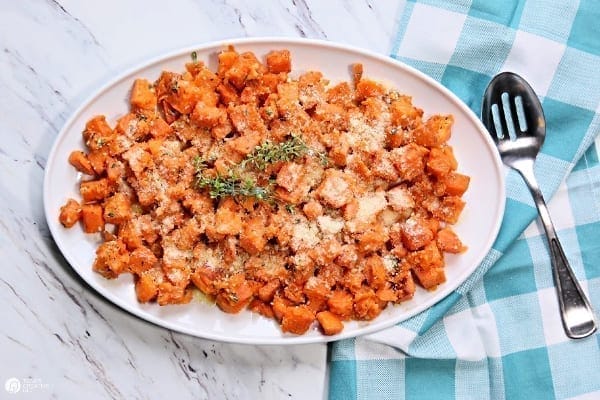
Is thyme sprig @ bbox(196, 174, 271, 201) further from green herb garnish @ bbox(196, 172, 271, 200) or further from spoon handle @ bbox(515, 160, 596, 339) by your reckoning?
spoon handle @ bbox(515, 160, 596, 339)

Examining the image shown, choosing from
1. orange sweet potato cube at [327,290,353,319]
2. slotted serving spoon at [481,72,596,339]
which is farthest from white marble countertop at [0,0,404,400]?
slotted serving spoon at [481,72,596,339]

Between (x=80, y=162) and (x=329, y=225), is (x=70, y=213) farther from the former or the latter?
(x=329, y=225)

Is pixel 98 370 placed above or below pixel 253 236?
below

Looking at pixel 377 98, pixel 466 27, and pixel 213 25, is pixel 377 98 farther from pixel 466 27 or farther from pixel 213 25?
pixel 213 25

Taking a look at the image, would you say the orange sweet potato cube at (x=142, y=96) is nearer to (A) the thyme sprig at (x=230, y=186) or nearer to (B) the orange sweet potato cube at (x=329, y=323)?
(A) the thyme sprig at (x=230, y=186)

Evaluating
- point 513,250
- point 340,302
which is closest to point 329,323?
point 340,302

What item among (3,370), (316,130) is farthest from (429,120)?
(3,370)
